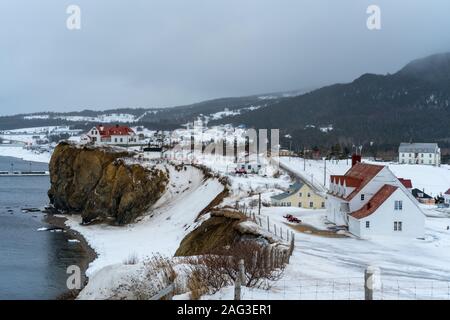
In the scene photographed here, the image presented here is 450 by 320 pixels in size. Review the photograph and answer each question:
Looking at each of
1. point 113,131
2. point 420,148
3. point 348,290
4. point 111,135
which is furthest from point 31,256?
point 420,148

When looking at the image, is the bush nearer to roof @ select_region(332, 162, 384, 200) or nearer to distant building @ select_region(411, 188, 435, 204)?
roof @ select_region(332, 162, 384, 200)

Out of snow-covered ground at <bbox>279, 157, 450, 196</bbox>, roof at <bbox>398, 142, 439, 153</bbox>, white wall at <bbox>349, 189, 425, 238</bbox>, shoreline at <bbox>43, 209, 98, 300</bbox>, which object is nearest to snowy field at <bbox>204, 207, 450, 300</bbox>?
white wall at <bbox>349, 189, 425, 238</bbox>

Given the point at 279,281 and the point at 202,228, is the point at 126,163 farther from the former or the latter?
the point at 279,281

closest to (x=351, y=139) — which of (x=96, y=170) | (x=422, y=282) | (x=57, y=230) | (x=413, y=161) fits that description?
(x=413, y=161)

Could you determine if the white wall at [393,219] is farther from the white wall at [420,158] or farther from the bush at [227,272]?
the white wall at [420,158]

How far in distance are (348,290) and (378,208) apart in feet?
58.8

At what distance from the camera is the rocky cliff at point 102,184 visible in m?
67.1

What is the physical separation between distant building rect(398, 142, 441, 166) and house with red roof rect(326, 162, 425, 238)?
77039 mm

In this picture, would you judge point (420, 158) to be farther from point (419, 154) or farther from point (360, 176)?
point (360, 176)

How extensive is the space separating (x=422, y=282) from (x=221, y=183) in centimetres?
3943

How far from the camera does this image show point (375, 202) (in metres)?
35.1

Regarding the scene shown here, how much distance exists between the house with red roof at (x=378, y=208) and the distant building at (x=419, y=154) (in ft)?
253

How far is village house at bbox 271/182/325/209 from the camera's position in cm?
5031

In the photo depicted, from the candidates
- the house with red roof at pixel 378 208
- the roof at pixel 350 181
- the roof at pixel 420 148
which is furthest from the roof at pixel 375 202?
the roof at pixel 420 148
